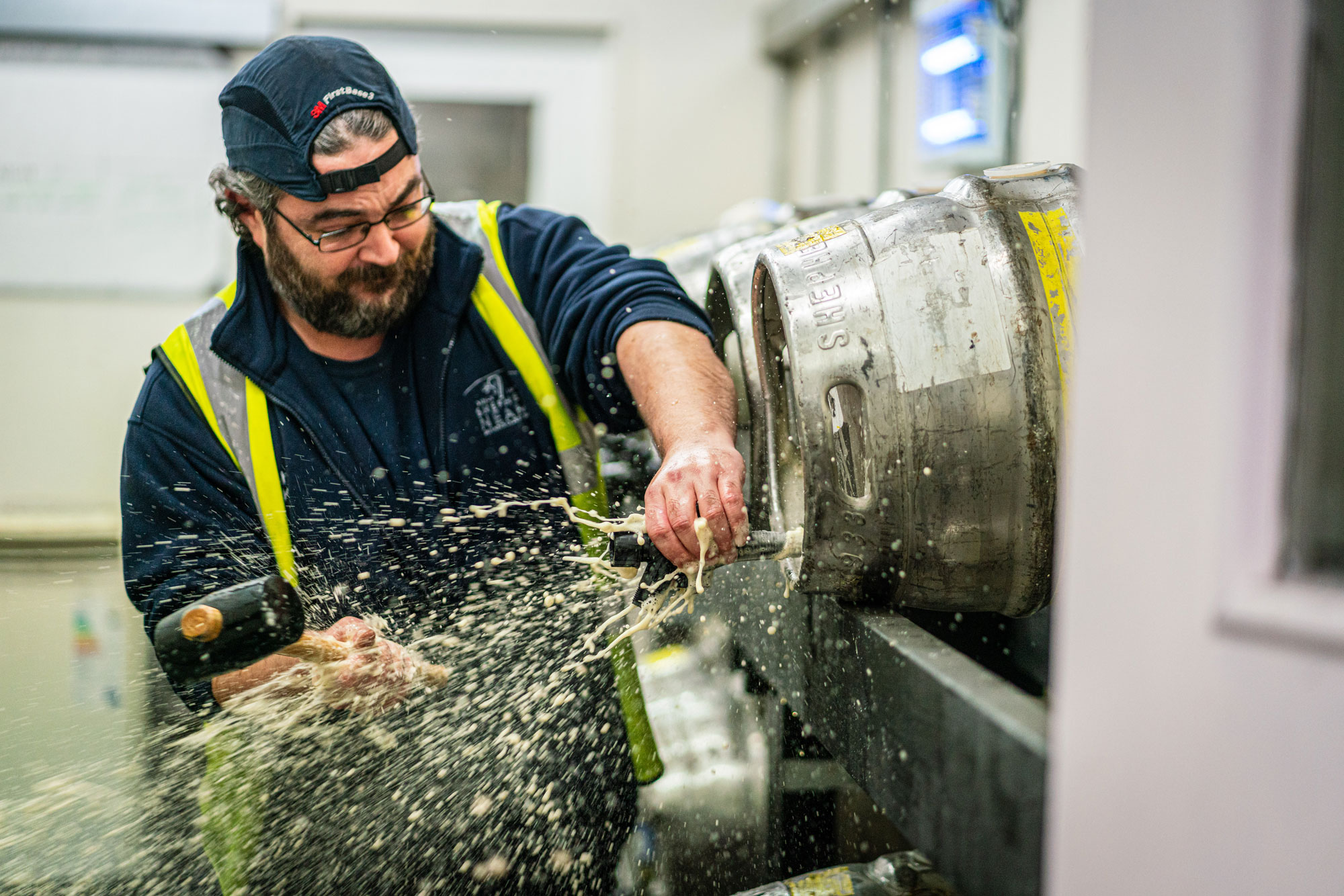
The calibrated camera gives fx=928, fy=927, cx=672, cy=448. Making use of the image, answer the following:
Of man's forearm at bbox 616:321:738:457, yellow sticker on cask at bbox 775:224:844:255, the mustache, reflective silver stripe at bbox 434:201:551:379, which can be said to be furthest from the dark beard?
yellow sticker on cask at bbox 775:224:844:255

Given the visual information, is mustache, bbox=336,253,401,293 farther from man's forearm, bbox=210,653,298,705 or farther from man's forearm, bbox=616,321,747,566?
man's forearm, bbox=210,653,298,705

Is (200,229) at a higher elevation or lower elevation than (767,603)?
higher

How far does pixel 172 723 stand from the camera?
1.68m

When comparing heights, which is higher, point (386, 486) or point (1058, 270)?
point (1058, 270)

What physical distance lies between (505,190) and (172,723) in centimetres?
192

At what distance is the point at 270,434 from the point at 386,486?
7.1 inches

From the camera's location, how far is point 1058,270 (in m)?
0.88

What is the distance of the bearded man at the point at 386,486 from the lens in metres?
1.31

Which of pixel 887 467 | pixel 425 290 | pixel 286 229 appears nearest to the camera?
pixel 887 467

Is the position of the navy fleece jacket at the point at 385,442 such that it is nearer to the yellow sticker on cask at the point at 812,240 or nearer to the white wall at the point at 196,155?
the yellow sticker on cask at the point at 812,240

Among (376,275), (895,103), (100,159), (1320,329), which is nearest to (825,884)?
(1320,329)

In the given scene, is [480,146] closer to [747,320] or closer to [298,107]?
[298,107]

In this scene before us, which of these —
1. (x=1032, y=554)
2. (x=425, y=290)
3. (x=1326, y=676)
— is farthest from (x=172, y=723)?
(x=1326, y=676)

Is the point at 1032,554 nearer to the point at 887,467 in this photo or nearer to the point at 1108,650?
Result: the point at 887,467
